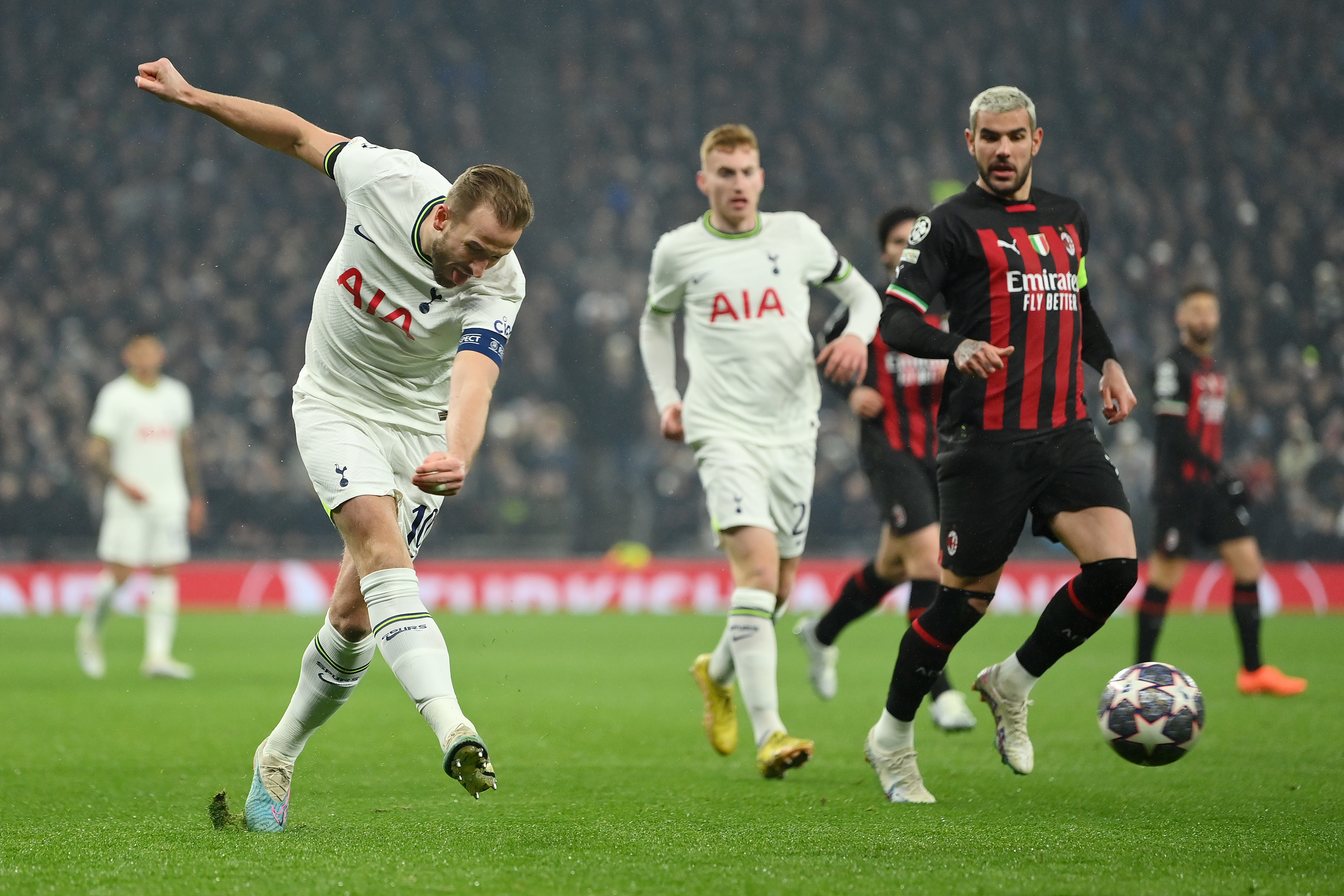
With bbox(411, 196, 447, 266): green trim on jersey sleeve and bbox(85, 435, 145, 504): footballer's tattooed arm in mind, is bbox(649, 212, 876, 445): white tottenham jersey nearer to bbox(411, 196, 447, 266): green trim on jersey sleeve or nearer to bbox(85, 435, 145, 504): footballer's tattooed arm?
bbox(411, 196, 447, 266): green trim on jersey sleeve

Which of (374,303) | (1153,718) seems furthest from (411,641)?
(1153,718)

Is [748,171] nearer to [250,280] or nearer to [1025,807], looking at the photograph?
[1025,807]

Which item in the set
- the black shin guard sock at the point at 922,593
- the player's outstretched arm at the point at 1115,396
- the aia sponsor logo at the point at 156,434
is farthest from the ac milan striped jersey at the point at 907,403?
the aia sponsor logo at the point at 156,434

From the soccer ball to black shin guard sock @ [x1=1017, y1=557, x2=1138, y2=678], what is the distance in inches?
9.5

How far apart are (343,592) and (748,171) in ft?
8.93

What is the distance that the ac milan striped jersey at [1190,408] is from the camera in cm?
880

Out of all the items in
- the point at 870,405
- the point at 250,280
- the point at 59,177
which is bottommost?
the point at 870,405

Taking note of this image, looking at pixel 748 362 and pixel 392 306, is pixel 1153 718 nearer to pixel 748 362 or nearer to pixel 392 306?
pixel 748 362

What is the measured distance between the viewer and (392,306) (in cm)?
428

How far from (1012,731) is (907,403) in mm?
2665

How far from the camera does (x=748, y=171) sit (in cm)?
615

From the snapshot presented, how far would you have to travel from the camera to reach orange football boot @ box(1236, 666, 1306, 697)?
27.0ft

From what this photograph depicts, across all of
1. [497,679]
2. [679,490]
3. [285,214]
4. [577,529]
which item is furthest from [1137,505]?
[285,214]

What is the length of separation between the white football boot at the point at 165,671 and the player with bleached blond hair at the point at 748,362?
4.80 metres
